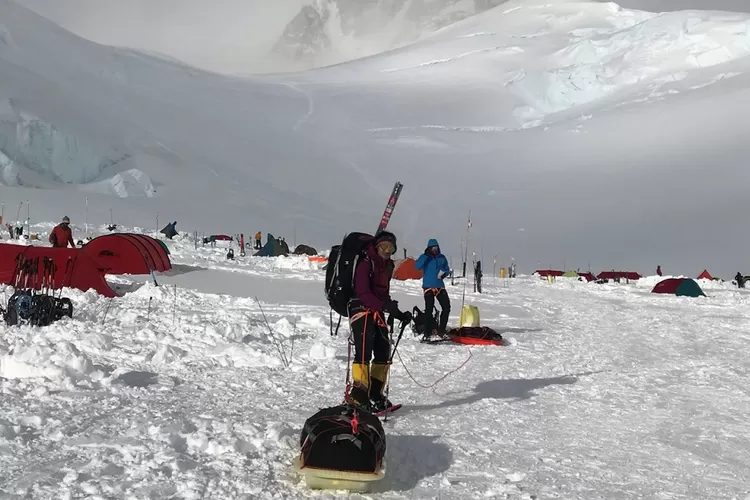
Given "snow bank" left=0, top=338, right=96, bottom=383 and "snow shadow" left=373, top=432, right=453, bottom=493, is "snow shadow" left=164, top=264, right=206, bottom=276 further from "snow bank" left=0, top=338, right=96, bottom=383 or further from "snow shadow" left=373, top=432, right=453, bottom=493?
"snow shadow" left=373, top=432, right=453, bottom=493

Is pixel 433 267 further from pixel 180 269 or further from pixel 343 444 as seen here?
pixel 180 269

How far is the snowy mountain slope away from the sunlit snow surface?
31065 millimetres

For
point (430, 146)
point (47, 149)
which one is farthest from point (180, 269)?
point (430, 146)

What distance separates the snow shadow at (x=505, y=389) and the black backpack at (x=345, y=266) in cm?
130

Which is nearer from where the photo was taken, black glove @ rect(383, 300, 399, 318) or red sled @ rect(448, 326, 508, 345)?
black glove @ rect(383, 300, 399, 318)

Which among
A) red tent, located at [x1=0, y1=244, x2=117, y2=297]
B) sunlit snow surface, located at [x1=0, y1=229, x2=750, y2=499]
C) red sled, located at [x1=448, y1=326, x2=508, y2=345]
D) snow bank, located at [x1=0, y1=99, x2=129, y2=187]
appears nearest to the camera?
sunlit snow surface, located at [x1=0, y1=229, x2=750, y2=499]

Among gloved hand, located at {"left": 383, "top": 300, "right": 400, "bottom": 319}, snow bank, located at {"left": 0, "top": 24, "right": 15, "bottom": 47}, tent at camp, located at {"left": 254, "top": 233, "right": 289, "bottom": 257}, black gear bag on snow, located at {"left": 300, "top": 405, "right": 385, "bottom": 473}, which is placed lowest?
black gear bag on snow, located at {"left": 300, "top": 405, "right": 385, "bottom": 473}

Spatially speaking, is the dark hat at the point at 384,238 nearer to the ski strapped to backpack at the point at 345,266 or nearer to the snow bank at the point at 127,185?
the ski strapped to backpack at the point at 345,266

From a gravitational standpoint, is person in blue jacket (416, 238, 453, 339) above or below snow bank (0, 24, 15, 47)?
below

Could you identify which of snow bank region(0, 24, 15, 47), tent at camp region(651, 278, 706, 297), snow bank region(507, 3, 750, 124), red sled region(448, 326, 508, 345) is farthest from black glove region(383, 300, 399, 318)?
snow bank region(507, 3, 750, 124)

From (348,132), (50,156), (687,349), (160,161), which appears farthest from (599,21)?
(687,349)

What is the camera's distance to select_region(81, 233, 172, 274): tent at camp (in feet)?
54.9

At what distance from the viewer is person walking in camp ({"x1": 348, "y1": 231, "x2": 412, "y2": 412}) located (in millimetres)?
5406

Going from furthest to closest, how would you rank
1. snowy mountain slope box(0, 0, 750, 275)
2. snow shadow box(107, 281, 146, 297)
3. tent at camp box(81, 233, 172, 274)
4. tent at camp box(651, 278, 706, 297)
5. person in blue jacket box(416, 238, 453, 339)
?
snowy mountain slope box(0, 0, 750, 275)
tent at camp box(651, 278, 706, 297)
tent at camp box(81, 233, 172, 274)
snow shadow box(107, 281, 146, 297)
person in blue jacket box(416, 238, 453, 339)
